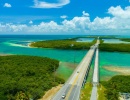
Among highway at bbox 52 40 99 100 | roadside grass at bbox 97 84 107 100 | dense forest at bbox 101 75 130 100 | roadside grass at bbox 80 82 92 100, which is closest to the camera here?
highway at bbox 52 40 99 100

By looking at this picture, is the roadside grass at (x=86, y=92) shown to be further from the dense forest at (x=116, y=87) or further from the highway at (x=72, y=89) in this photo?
the dense forest at (x=116, y=87)

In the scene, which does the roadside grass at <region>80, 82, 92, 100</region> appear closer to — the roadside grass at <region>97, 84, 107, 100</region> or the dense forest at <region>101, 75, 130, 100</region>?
the roadside grass at <region>97, 84, 107, 100</region>

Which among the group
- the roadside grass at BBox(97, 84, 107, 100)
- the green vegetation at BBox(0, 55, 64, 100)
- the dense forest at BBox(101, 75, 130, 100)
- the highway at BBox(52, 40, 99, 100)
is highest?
the green vegetation at BBox(0, 55, 64, 100)

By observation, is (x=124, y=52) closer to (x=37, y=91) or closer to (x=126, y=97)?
(x=126, y=97)

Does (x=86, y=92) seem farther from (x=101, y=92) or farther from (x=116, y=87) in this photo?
(x=116, y=87)

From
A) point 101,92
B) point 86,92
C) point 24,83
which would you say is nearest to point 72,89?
point 86,92

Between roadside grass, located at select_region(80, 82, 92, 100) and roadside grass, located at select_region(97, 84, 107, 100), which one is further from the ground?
roadside grass, located at select_region(80, 82, 92, 100)

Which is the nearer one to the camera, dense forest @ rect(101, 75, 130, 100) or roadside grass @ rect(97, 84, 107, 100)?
dense forest @ rect(101, 75, 130, 100)

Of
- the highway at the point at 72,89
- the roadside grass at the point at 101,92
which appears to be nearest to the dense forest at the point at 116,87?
the roadside grass at the point at 101,92

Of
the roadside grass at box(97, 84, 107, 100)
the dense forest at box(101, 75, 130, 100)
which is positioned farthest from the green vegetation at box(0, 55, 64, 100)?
the dense forest at box(101, 75, 130, 100)
